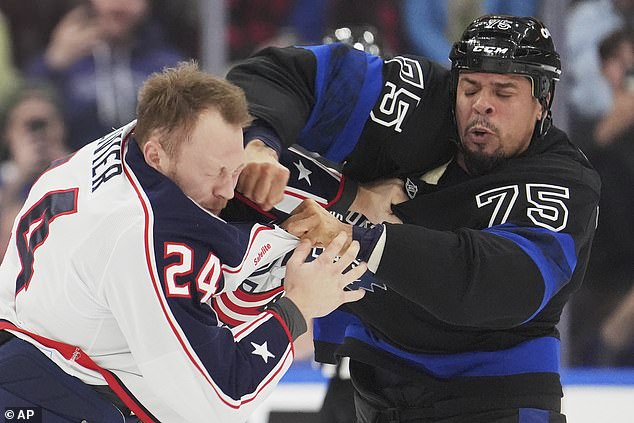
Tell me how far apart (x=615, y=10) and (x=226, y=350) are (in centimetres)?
396

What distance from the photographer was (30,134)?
577 centimetres

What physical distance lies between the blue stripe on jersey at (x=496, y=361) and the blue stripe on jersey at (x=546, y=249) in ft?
0.82

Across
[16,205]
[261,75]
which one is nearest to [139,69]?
[16,205]

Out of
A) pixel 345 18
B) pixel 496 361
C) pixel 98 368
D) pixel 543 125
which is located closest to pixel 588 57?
pixel 345 18

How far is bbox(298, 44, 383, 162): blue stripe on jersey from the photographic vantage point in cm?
287

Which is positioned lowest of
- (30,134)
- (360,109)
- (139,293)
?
(30,134)

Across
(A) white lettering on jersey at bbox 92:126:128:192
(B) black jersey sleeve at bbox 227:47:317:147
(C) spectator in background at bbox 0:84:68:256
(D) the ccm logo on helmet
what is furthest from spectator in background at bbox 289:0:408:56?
(A) white lettering on jersey at bbox 92:126:128:192

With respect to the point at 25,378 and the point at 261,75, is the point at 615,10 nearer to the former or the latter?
the point at 261,75

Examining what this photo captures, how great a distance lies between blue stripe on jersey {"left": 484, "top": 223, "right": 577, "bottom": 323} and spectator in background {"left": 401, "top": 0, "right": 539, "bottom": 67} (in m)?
3.04

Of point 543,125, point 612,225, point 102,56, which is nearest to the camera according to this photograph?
point 543,125

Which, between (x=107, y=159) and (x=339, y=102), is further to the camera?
(x=339, y=102)

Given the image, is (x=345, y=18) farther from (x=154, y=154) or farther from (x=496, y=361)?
(x=154, y=154)

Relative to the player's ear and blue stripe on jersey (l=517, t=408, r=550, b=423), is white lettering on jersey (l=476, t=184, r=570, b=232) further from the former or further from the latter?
the player's ear

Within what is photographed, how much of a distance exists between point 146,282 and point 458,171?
3.66ft
